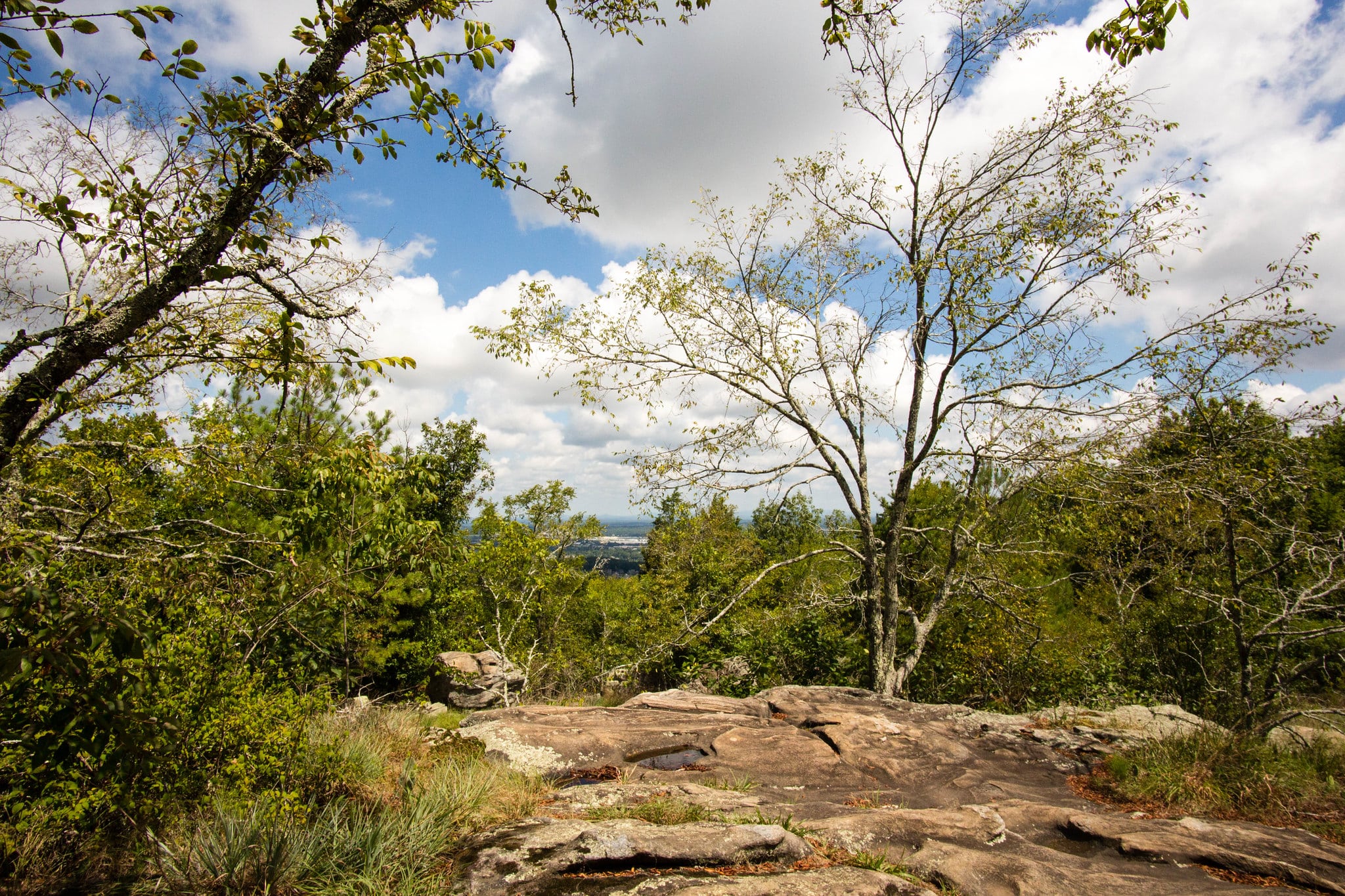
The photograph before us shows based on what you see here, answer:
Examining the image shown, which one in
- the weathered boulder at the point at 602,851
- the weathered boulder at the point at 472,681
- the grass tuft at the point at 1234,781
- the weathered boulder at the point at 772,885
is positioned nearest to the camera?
the weathered boulder at the point at 772,885

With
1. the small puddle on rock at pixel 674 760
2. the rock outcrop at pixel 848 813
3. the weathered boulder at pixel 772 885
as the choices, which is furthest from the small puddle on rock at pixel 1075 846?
the small puddle on rock at pixel 674 760

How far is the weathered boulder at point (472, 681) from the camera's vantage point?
17.3 m

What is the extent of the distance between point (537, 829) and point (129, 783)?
287 centimetres

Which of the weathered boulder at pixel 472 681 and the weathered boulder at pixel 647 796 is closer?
the weathered boulder at pixel 647 796

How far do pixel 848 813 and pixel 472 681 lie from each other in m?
14.1


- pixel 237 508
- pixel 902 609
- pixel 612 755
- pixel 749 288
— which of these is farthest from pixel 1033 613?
pixel 237 508

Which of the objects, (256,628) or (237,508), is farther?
(237,508)

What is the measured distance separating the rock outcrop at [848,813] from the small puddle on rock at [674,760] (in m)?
0.04

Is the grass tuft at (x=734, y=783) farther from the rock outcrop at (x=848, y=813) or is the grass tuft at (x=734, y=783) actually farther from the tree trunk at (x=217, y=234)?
the tree trunk at (x=217, y=234)

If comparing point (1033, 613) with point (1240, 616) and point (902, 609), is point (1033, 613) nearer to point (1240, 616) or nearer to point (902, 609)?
point (902, 609)

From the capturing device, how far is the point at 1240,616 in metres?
8.53

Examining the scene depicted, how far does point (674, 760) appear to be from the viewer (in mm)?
7898

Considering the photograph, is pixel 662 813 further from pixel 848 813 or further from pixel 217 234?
pixel 217 234

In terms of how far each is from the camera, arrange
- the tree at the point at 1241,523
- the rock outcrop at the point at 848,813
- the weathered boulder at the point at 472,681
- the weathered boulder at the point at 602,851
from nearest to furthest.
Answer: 1. the weathered boulder at the point at 602,851
2. the rock outcrop at the point at 848,813
3. the tree at the point at 1241,523
4. the weathered boulder at the point at 472,681
